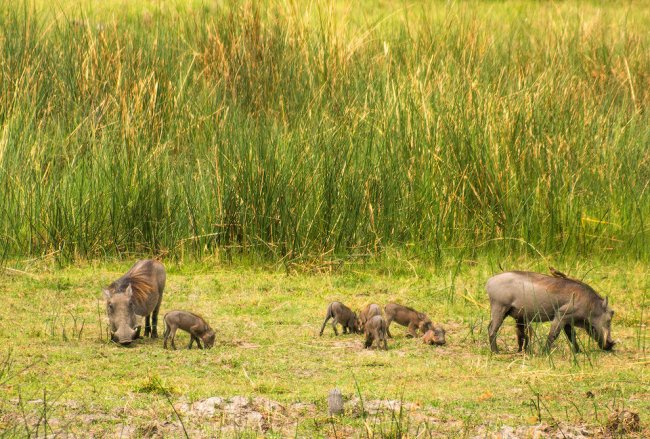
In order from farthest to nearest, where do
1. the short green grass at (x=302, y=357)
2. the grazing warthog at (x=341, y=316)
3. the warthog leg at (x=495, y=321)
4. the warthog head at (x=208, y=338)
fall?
the grazing warthog at (x=341, y=316) < the warthog head at (x=208, y=338) < the warthog leg at (x=495, y=321) < the short green grass at (x=302, y=357)

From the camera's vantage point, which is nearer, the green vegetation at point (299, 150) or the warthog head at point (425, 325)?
the warthog head at point (425, 325)

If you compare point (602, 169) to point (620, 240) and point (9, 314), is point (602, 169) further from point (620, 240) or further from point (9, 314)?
point (9, 314)

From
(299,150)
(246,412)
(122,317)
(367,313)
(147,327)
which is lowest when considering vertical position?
(147,327)

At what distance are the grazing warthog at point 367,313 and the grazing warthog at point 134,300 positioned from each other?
115cm

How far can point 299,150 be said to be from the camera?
27.5ft

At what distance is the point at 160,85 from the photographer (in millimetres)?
10297

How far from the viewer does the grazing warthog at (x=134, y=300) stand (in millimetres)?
5945

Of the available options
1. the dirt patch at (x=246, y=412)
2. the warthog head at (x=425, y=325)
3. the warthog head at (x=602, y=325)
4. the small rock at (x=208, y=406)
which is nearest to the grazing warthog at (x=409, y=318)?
the warthog head at (x=425, y=325)

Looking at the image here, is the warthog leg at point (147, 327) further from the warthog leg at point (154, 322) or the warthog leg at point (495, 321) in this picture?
the warthog leg at point (495, 321)

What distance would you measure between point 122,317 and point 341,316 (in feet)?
4.07

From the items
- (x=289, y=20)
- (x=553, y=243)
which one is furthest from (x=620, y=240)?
(x=289, y=20)

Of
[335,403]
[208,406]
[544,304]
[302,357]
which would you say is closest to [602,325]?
[544,304]

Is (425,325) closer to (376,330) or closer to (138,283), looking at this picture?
(376,330)

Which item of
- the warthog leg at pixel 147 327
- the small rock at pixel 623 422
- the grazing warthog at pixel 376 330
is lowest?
the warthog leg at pixel 147 327
